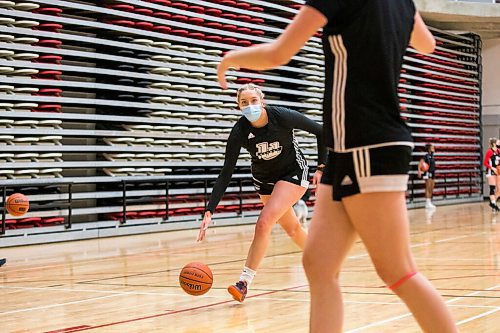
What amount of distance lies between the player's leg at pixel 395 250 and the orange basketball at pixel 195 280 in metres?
3.66

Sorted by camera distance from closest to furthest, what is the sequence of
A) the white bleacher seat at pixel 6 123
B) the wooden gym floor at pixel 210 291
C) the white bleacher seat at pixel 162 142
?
the wooden gym floor at pixel 210 291 < the white bleacher seat at pixel 6 123 < the white bleacher seat at pixel 162 142

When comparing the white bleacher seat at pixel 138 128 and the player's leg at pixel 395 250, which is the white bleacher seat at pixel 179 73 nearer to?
the white bleacher seat at pixel 138 128

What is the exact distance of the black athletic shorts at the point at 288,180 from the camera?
7.17 meters

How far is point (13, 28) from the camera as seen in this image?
12266 mm

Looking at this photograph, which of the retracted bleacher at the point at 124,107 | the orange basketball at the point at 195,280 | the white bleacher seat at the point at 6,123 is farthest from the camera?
the retracted bleacher at the point at 124,107

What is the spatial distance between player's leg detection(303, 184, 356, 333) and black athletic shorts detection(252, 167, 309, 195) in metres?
3.96

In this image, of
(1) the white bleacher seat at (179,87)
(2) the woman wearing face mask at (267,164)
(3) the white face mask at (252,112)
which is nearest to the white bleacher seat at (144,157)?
(1) the white bleacher seat at (179,87)

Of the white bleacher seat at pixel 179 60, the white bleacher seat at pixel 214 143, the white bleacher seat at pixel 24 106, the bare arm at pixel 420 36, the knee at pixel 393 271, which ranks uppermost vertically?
the white bleacher seat at pixel 179 60

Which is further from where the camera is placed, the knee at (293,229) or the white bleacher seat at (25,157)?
the white bleacher seat at (25,157)

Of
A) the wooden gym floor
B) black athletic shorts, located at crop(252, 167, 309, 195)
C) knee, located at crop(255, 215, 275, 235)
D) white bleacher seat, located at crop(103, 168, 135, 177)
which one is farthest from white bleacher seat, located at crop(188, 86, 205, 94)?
knee, located at crop(255, 215, 275, 235)

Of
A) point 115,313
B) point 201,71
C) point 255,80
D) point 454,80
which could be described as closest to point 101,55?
point 201,71

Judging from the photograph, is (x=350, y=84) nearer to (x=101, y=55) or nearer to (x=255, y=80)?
(x=101, y=55)

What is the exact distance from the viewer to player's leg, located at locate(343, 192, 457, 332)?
303 cm

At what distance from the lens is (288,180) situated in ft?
23.4
